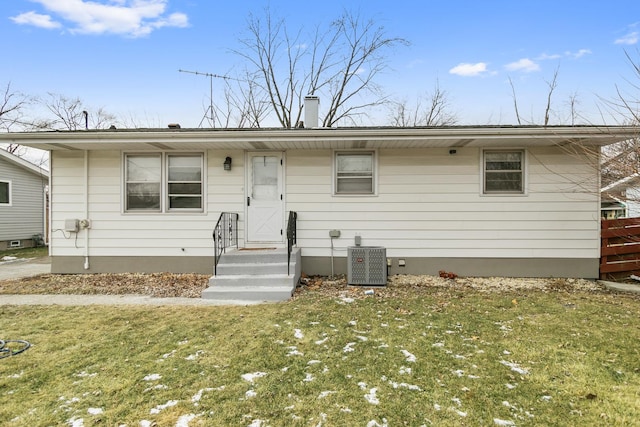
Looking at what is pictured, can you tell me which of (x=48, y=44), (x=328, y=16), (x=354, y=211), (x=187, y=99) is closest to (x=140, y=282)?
(x=354, y=211)

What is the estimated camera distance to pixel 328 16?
56.9ft

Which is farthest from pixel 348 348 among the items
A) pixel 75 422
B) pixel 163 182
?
pixel 163 182

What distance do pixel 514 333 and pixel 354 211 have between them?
3.80 metres

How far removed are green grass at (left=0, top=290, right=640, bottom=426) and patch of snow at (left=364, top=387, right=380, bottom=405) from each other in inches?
0.4

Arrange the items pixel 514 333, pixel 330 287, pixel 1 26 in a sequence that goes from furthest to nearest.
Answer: pixel 1 26
pixel 330 287
pixel 514 333

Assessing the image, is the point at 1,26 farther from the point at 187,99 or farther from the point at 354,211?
the point at 354,211

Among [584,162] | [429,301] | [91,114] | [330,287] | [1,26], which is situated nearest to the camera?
[429,301]

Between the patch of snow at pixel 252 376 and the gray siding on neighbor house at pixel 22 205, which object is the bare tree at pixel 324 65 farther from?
the patch of snow at pixel 252 376

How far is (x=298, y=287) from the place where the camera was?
6.14 m

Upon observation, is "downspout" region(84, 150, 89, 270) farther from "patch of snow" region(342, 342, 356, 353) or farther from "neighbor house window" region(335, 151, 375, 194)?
"patch of snow" region(342, 342, 356, 353)

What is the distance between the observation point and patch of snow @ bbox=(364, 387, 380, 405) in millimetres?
2387

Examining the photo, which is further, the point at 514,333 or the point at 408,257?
the point at 408,257

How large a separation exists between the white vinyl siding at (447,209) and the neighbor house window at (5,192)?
43.6 feet

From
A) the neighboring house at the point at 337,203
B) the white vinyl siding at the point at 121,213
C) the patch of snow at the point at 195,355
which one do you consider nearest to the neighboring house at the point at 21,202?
the white vinyl siding at the point at 121,213
